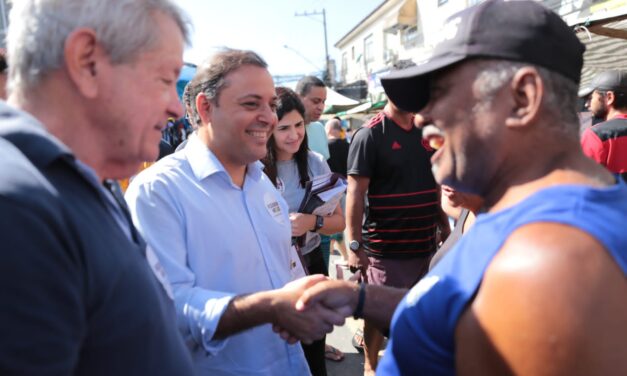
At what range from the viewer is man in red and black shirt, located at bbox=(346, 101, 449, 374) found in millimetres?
3230

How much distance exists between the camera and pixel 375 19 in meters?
32.3

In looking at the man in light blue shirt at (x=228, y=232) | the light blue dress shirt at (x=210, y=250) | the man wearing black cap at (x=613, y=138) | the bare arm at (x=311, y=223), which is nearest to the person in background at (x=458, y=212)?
the man in light blue shirt at (x=228, y=232)

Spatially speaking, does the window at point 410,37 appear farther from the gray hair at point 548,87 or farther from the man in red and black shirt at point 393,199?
the gray hair at point 548,87

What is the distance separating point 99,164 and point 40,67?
24cm

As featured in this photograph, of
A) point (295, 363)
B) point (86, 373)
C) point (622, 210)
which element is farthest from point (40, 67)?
point (295, 363)

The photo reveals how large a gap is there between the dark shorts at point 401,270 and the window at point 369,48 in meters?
33.1

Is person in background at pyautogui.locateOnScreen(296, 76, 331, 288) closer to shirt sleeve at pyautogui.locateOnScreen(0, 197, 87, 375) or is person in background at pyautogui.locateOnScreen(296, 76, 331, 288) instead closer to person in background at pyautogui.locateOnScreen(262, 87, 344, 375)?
person in background at pyautogui.locateOnScreen(262, 87, 344, 375)

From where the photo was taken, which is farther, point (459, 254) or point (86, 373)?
point (459, 254)

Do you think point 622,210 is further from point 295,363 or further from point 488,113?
point 295,363

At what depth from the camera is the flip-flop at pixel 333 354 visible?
145 inches

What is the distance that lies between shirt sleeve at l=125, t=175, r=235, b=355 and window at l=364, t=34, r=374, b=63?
114 ft

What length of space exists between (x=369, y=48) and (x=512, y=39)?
3631 cm

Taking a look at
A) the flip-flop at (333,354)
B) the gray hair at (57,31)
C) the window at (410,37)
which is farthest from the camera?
the window at (410,37)

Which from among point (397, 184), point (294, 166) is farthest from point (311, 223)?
point (397, 184)
